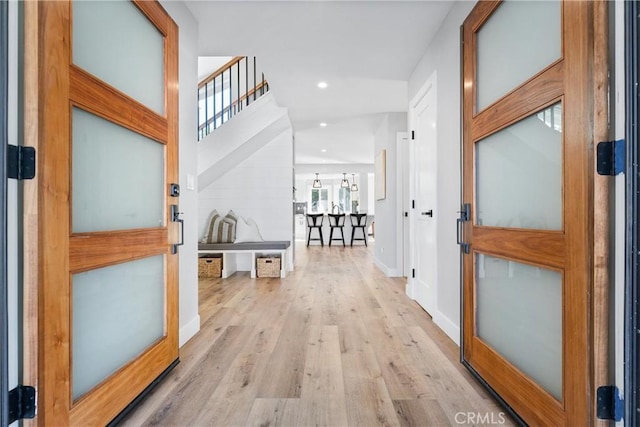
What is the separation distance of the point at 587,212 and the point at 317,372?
1.53 meters

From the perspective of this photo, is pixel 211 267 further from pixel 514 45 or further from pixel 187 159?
pixel 514 45

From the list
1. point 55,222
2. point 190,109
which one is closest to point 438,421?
point 55,222

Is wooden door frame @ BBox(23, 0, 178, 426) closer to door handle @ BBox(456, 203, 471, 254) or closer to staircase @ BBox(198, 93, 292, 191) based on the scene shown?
door handle @ BBox(456, 203, 471, 254)

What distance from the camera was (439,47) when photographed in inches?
114

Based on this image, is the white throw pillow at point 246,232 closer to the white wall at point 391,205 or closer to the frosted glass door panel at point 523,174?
the white wall at point 391,205

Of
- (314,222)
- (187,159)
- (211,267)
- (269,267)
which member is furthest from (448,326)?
(314,222)

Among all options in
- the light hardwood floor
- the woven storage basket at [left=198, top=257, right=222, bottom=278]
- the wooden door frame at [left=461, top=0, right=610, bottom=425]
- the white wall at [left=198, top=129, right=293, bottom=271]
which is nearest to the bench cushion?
the woven storage basket at [left=198, top=257, right=222, bottom=278]

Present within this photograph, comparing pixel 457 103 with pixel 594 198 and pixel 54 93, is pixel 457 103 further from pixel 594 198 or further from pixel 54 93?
Answer: pixel 54 93

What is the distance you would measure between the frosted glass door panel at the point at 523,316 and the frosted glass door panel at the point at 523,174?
22 centimetres

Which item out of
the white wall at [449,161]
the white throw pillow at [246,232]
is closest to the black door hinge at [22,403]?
the white wall at [449,161]

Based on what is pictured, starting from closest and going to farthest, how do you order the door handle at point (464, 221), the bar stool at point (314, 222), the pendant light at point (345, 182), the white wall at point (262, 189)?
the door handle at point (464, 221) → the white wall at point (262, 189) → the bar stool at point (314, 222) → the pendant light at point (345, 182)

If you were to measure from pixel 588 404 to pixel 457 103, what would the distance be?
199cm

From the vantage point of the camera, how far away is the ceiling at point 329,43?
104 inches

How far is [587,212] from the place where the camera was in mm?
1120
